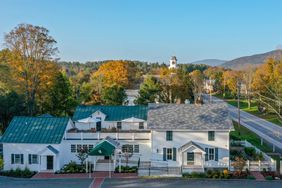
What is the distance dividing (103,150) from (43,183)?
5.65 m

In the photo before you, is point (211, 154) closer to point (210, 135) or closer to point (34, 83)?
point (210, 135)

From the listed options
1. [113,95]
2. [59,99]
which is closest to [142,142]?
[59,99]

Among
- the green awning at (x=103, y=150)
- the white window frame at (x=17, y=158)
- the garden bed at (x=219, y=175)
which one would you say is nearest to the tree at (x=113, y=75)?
the white window frame at (x=17, y=158)

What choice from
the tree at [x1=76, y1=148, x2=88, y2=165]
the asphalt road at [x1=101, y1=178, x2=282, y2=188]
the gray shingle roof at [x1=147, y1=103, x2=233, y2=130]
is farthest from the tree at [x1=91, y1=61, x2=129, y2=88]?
the asphalt road at [x1=101, y1=178, x2=282, y2=188]

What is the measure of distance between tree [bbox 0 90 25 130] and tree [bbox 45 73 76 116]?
6968 millimetres

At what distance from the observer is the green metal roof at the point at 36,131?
31688mm

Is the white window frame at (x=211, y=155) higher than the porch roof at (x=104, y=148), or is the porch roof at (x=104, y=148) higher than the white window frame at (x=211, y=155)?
the porch roof at (x=104, y=148)

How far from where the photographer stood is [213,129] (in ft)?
103

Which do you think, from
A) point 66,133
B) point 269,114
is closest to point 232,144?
point 66,133

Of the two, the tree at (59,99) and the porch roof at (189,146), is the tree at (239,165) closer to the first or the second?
the porch roof at (189,146)

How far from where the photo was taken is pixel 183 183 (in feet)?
88.8

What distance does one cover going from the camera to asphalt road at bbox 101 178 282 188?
26.1m

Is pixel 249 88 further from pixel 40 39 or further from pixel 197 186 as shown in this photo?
pixel 197 186

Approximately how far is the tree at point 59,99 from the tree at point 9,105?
6.97 m
